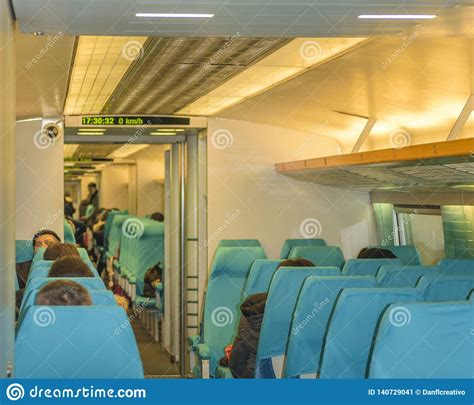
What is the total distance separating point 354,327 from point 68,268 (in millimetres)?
1661

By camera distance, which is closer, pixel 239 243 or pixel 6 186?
pixel 6 186

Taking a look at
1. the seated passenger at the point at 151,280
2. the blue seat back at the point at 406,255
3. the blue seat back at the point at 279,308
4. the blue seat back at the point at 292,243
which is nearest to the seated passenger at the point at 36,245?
the blue seat back at the point at 279,308

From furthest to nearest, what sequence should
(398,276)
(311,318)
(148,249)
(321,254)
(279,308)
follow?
1. (148,249)
2. (321,254)
3. (279,308)
4. (398,276)
5. (311,318)

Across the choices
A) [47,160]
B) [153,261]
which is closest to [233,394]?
[47,160]

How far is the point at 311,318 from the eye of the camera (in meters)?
5.32

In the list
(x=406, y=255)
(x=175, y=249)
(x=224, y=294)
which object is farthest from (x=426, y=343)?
(x=175, y=249)

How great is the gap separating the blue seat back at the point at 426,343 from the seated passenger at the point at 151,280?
10.4m

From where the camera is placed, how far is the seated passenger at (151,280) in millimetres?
13938

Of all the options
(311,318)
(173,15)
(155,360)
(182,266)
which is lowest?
(155,360)

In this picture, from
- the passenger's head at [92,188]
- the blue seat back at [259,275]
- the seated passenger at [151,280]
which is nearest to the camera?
the blue seat back at [259,275]

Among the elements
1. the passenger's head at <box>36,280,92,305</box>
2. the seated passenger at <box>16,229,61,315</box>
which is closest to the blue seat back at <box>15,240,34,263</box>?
the seated passenger at <box>16,229,61,315</box>

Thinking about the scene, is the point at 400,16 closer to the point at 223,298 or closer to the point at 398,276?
the point at 398,276

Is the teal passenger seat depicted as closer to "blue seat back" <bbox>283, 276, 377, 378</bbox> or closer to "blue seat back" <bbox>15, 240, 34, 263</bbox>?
"blue seat back" <bbox>15, 240, 34, 263</bbox>

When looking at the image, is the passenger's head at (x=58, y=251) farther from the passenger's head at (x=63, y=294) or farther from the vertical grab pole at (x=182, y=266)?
the vertical grab pole at (x=182, y=266)
